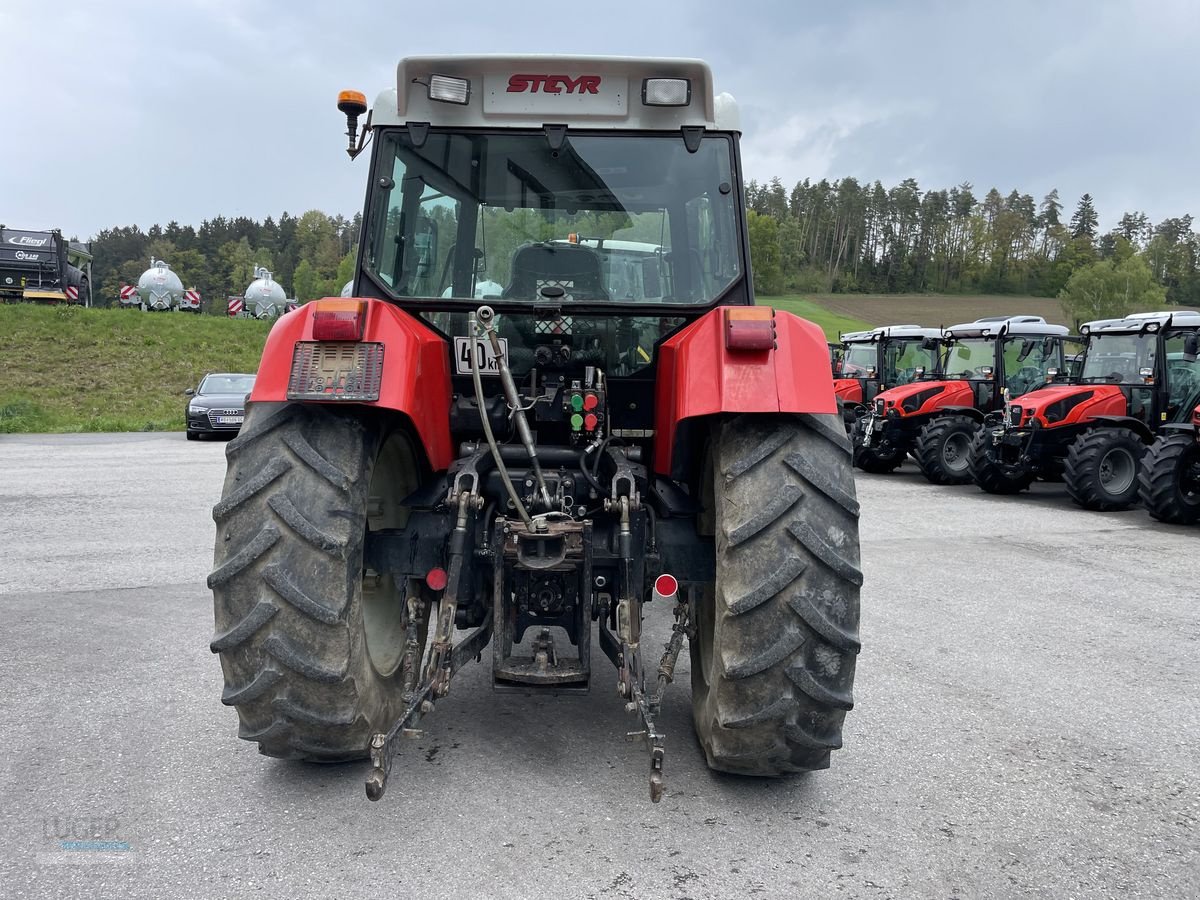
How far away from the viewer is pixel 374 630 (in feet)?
12.1

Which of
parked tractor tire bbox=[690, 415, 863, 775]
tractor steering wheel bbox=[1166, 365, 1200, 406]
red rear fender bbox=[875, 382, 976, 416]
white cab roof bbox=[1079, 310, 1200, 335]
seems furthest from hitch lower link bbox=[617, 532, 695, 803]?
red rear fender bbox=[875, 382, 976, 416]

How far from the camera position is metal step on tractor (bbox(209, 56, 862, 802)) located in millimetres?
2939

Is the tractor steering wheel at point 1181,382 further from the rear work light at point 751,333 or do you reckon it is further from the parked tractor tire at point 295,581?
the parked tractor tire at point 295,581

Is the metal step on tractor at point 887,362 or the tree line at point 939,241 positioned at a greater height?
the tree line at point 939,241

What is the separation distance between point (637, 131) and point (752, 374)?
4.22 ft

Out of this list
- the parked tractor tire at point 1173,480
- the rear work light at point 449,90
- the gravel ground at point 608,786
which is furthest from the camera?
the parked tractor tire at point 1173,480

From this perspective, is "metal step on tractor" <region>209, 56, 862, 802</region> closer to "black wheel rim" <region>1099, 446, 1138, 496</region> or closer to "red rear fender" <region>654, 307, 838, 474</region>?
"red rear fender" <region>654, 307, 838, 474</region>

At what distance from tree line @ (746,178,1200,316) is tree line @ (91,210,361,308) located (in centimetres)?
4916

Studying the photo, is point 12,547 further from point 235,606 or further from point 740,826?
point 740,826

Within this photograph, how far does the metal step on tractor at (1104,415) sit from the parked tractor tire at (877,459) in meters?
2.62

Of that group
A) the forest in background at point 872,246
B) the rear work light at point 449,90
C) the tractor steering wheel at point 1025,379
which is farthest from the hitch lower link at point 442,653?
the forest in background at point 872,246

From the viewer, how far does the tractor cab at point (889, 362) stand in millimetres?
17938

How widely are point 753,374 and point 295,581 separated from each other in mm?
1623

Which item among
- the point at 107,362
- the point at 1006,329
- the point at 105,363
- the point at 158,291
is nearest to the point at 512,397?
the point at 1006,329
